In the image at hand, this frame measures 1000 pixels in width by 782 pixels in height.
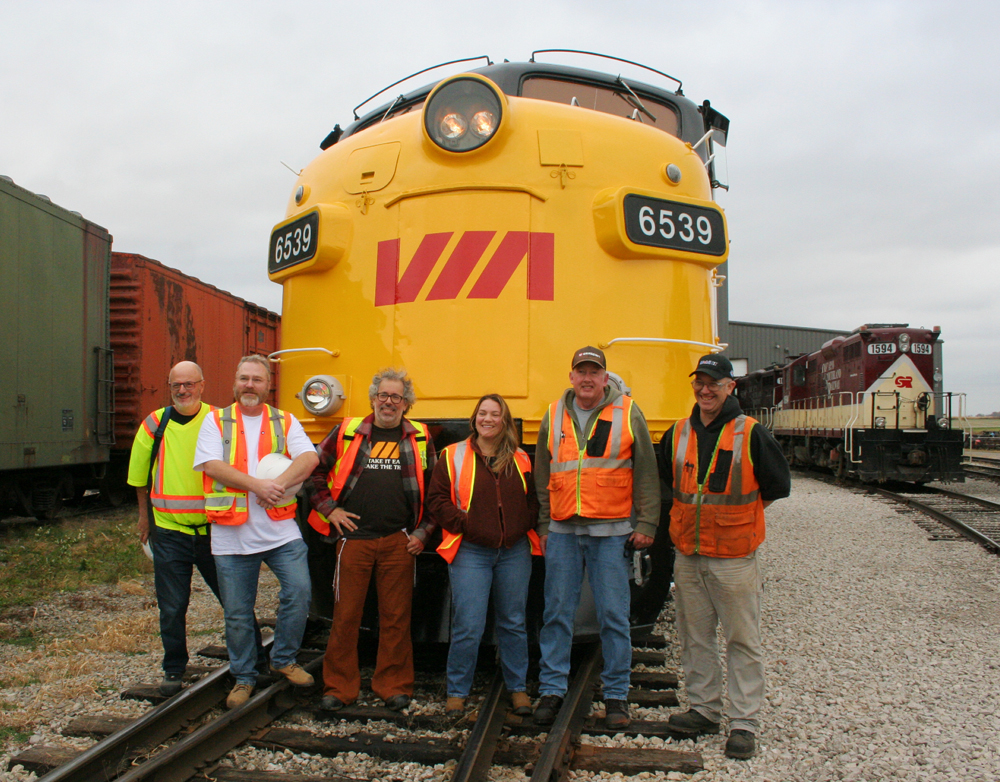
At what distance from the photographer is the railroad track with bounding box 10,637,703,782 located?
2.71 metres

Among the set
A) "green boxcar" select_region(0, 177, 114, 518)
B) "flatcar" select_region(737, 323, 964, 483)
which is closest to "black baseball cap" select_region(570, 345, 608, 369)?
"green boxcar" select_region(0, 177, 114, 518)

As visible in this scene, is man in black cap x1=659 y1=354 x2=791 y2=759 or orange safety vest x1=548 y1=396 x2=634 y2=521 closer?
man in black cap x1=659 y1=354 x2=791 y2=759

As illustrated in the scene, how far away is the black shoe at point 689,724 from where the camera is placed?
319 centimetres

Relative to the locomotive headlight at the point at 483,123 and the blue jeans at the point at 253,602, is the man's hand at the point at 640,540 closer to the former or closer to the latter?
the blue jeans at the point at 253,602

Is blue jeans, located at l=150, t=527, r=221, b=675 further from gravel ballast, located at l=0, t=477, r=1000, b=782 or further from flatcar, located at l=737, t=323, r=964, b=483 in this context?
flatcar, located at l=737, t=323, r=964, b=483

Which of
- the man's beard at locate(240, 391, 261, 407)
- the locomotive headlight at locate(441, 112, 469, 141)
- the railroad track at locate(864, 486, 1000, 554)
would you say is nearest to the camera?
the man's beard at locate(240, 391, 261, 407)

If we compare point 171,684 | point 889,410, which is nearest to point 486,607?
point 171,684

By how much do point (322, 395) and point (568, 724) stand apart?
1.97 m

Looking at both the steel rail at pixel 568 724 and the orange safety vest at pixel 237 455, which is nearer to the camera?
the steel rail at pixel 568 724

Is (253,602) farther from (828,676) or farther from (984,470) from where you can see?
(984,470)

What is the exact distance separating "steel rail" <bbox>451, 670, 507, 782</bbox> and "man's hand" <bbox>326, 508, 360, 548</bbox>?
99 centimetres

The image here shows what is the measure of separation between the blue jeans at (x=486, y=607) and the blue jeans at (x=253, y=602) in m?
0.74

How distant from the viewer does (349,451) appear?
135 inches

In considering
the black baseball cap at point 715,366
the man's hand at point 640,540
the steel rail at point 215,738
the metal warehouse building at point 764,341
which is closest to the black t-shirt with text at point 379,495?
the steel rail at point 215,738
